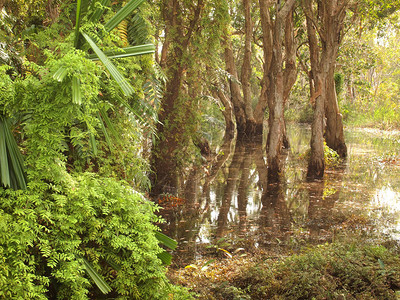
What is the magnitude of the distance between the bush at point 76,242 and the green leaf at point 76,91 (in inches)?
23.4

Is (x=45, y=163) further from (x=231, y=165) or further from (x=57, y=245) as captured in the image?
(x=231, y=165)

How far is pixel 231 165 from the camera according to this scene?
13.6 meters

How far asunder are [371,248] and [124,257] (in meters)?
3.19

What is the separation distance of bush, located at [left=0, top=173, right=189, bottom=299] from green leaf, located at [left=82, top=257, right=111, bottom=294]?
0.03 m

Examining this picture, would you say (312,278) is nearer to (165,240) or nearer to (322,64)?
(165,240)

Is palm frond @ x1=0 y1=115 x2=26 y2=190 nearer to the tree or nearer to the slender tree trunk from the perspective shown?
the slender tree trunk

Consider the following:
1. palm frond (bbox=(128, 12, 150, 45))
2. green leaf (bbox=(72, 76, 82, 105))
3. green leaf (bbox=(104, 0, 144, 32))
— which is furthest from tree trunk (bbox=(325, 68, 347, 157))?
green leaf (bbox=(72, 76, 82, 105))

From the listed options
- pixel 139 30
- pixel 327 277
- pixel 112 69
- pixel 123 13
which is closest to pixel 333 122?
pixel 139 30

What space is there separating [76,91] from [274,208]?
6189mm

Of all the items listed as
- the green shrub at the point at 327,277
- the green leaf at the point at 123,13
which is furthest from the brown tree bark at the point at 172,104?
the green leaf at the point at 123,13

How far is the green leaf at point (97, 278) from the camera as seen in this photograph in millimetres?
2604

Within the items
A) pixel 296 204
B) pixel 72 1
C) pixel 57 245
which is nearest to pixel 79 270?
pixel 57 245

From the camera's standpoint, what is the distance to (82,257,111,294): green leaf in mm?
2604

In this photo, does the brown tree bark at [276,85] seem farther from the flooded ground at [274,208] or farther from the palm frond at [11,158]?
the palm frond at [11,158]
